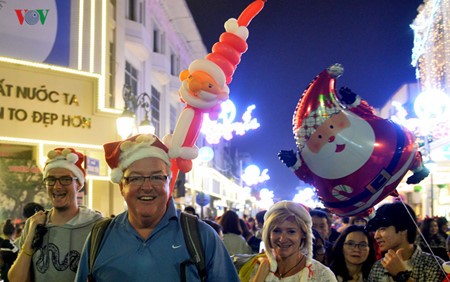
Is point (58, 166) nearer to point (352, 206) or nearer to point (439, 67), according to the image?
point (352, 206)

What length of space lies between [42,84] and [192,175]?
16051mm

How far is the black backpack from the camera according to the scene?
294 centimetres

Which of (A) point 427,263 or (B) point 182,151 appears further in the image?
(A) point 427,263

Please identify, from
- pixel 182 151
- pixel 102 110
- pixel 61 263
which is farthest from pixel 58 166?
pixel 102 110

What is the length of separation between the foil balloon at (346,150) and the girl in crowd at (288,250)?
392mm

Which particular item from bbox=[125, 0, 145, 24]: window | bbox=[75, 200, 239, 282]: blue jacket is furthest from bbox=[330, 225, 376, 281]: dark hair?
bbox=[125, 0, 145, 24]: window

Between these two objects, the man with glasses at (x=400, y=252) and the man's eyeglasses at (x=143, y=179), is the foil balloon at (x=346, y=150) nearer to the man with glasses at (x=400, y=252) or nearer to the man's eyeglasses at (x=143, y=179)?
the man with glasses at (x=400, y=252)

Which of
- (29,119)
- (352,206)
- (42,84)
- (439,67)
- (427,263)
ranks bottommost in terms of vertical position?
(427,263)

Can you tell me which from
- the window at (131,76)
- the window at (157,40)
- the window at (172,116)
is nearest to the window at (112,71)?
the window at (131,76)

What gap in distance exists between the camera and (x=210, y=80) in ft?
14.3

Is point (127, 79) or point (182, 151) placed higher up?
point (127, 79)

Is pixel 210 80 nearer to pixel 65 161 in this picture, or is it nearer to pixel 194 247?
pixel 65 161

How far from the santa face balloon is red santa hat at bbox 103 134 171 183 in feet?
4.76

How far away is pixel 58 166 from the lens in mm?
4410
